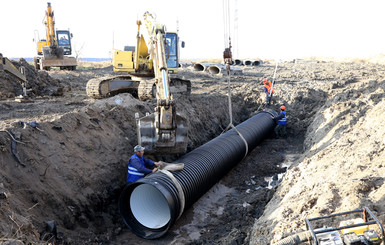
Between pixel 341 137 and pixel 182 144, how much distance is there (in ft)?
13.1

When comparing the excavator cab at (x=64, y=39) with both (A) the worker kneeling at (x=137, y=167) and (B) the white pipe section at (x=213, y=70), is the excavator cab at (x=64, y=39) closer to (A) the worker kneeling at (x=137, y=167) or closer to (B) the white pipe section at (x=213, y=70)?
(B) the white pipe section at (x=213, y=70)

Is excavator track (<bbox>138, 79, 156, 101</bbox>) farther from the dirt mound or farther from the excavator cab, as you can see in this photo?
the excavator cab

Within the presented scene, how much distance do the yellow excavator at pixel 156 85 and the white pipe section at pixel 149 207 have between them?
95 centimetres

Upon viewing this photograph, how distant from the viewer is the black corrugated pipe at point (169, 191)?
20.7 ft

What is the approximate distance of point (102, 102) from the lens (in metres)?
10.1

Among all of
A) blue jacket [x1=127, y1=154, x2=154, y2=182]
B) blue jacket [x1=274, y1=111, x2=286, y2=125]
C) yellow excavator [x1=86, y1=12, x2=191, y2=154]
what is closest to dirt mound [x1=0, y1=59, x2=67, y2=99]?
yellow excavator [x1=86, y1=12, x2=191, y2=154]

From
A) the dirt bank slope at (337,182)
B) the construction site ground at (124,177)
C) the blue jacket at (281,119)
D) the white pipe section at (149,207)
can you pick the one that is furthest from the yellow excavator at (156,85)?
the blue jacket at (281,119)

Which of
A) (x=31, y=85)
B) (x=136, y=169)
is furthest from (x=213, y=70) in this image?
(x=136, y=169)

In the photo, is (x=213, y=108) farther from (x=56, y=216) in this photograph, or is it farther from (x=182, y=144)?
(x=56, y=216)

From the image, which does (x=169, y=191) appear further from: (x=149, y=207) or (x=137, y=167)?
(x=149, y=207)

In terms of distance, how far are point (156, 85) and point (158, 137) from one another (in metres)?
1.56

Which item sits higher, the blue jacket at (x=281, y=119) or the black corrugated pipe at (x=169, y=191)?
the blue jacket at (x=281, y=119)

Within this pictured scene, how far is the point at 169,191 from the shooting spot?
618 cm

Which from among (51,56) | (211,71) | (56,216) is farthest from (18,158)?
(211,71)
